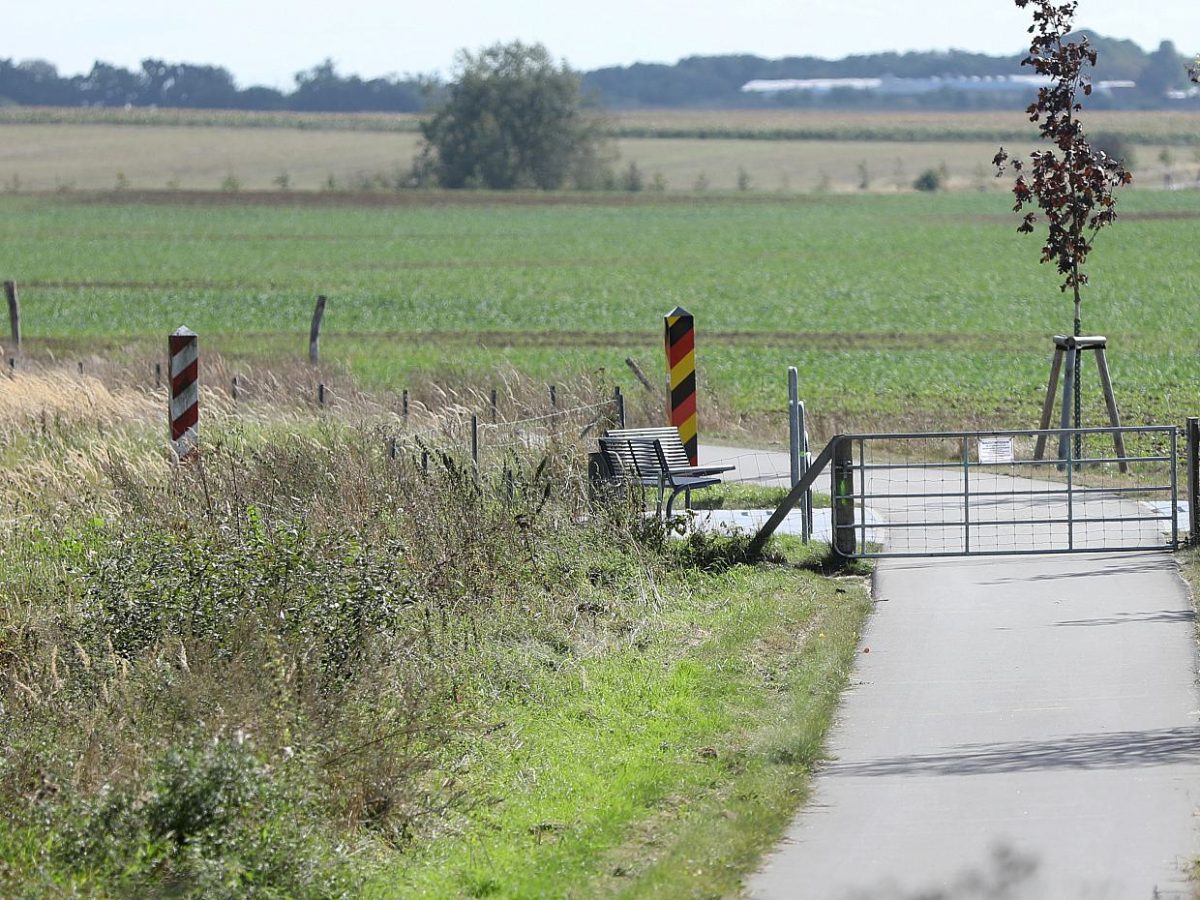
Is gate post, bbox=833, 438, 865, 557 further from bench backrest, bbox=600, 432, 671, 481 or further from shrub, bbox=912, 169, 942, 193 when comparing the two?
shrub, bbox=912, 169, 942, 193

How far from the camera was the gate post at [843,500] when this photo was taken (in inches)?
529

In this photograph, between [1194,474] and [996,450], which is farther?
[996,450]

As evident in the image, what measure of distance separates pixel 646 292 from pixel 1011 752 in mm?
40918

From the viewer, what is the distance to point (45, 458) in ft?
52.1

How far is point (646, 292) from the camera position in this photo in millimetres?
49062

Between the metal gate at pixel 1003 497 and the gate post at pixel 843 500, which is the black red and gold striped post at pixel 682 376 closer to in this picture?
the metal gate at pixel 1003 497

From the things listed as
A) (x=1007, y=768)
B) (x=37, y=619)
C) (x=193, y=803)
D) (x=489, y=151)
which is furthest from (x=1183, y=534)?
(x=489, y=151)

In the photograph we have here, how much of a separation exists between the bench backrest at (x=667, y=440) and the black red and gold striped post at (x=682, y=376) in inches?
49.8

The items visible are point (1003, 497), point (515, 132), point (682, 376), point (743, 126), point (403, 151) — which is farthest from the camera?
point (743, 126)

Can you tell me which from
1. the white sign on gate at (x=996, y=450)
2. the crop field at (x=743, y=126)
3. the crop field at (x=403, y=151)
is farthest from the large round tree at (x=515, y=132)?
the white sign on gate at (x=996, y=450)

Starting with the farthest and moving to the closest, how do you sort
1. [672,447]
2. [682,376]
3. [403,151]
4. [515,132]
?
[403,151] → [515,132] → [682,376] → [672,447]

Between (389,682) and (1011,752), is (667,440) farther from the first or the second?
(1011,752)

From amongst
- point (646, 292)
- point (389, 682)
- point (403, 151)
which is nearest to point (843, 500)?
point (389, 682)

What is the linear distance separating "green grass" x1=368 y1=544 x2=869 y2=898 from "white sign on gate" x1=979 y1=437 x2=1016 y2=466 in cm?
746
